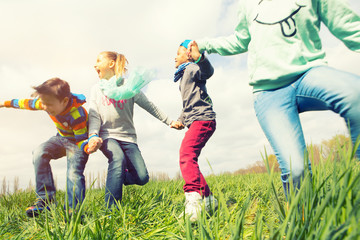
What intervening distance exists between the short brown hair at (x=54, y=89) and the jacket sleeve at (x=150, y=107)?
750mm

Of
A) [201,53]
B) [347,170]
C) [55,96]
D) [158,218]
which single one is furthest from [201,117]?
[347,170]

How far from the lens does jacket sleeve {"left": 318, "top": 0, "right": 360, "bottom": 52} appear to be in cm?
167

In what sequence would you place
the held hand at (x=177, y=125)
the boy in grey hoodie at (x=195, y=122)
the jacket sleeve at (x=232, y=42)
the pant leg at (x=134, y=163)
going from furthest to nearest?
the held hand at (x=177, y=125) → the pant leg at (x=134, y=163) → the boy in grey hoodie at (x=195, y=122) → the jacket sleeve at (x=232, y=42)

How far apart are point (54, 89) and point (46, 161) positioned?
0.74 meters

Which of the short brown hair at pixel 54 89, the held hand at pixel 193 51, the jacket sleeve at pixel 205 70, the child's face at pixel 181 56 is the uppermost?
the child's face at pixel 181 56

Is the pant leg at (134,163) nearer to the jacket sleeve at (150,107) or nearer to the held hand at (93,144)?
the held hand at (93,144)

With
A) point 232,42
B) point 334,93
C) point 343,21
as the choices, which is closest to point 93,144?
point 232,42

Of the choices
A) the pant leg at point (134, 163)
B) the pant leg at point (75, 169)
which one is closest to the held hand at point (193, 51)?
the pant leg at point (134, 163)

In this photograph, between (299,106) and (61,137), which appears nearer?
(299,106)

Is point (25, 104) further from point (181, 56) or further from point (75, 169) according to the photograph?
point (181, 56)

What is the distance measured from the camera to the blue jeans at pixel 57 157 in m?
2.72

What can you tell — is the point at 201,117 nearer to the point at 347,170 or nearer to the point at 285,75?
the point at 285,75

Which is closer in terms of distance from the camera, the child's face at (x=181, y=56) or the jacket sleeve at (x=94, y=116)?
the jacket sleeve at (x=94, y=116)

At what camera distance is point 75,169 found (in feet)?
8.89
